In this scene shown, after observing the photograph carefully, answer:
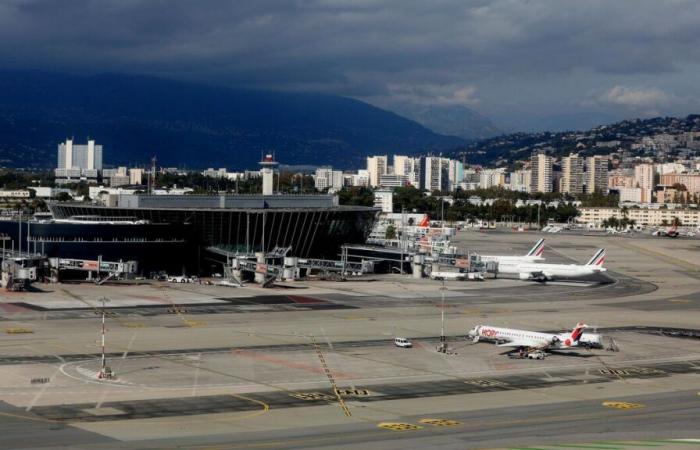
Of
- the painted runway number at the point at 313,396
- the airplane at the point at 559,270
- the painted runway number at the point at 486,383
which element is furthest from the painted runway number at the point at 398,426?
the airplane at the point at 559,270

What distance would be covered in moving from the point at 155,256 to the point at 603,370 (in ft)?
309

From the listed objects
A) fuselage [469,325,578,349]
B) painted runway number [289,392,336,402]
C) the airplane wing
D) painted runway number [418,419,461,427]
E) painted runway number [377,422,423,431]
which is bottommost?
painted runway number [289,392,336,402]

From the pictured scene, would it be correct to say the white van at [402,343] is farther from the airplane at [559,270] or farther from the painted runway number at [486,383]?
the airplane at [559,270]

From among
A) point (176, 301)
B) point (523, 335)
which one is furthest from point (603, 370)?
point (176, 301)

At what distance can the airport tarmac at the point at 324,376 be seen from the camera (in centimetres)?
5766

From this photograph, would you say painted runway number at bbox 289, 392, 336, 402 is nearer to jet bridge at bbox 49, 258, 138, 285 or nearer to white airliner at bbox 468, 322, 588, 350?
white airliner at bbox 468, 322, 588, 350

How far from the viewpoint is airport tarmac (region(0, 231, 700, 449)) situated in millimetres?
57656

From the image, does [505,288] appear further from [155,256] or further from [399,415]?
[399,415]

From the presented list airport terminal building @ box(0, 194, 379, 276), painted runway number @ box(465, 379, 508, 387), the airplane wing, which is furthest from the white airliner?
airport terminal building @ box(0, 194, 379, 276)

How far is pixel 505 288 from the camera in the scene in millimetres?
154125

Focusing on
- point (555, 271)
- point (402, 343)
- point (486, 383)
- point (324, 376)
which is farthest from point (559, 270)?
point (324, 376)

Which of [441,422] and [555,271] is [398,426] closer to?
[441,422]

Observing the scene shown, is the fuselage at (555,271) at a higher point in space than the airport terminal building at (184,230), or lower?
lower

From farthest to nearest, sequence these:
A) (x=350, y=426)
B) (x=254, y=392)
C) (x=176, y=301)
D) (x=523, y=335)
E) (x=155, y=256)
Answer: (x=155, y=256) < (x=176, y=301) < (x=523, y=335) < (x=254, y=392) < (x=350, y=426)
